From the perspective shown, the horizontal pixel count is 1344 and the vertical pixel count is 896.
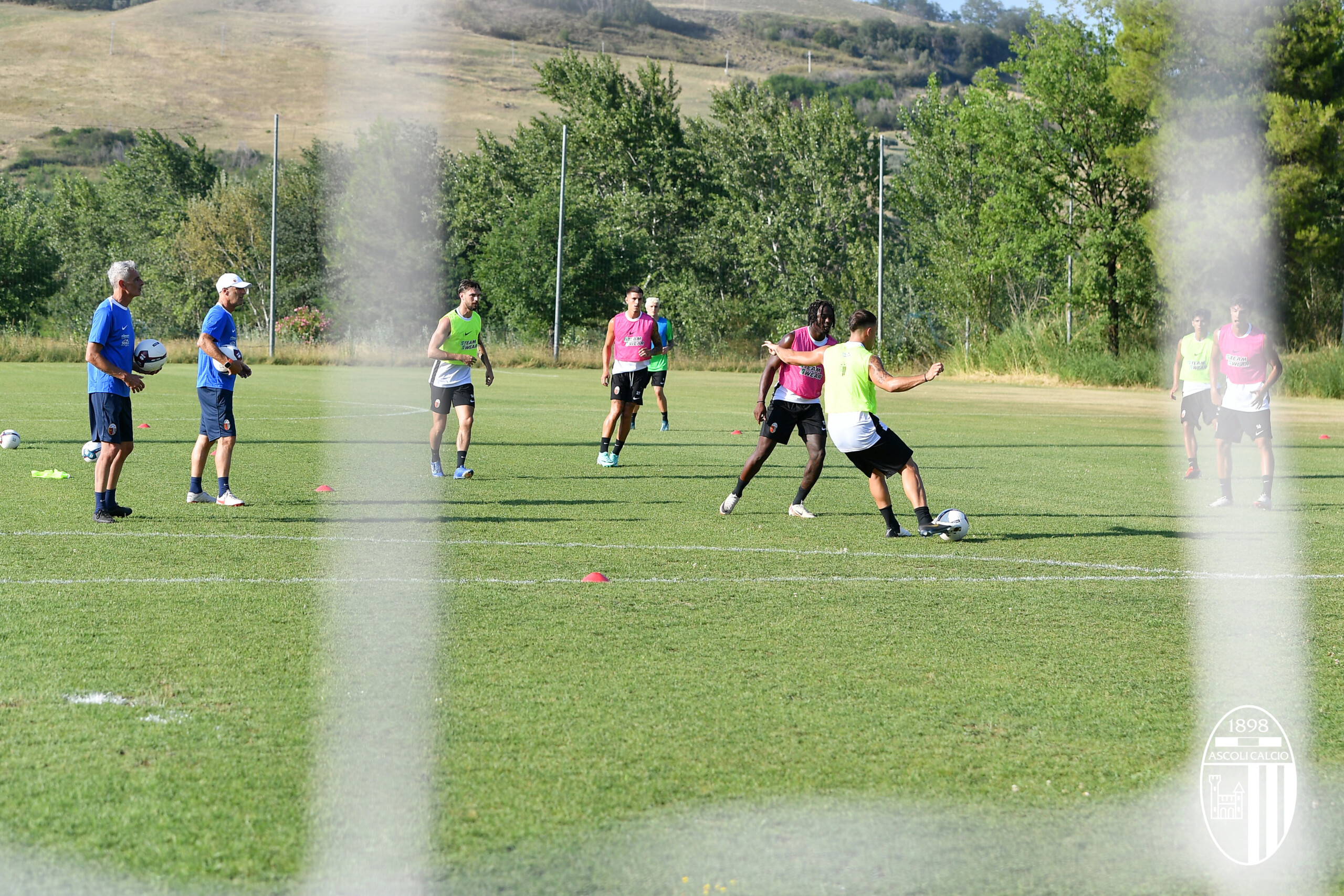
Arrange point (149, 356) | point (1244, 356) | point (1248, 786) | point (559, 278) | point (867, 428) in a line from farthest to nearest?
point (559, 278) < point (1244, 356) < point (149, 356) < point (867, 428) < point (1248, 786)

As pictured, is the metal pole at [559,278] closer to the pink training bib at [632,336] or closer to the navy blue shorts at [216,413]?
the pink training bib at [632,336]

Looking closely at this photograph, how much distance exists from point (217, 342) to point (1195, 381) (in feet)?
32.4

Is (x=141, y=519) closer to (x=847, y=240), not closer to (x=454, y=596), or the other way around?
(x=454, y=596)

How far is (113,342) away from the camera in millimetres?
9609

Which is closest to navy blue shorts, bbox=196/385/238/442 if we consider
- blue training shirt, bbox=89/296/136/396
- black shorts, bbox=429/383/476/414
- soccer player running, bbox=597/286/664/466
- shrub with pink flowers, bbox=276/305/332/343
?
blue training shirt, bbox=89/296/136/396

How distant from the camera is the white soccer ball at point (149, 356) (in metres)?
10.1

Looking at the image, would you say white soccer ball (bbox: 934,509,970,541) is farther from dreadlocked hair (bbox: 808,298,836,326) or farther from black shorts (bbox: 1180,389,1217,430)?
black shorts (bbox: 1180,389,1217,430)

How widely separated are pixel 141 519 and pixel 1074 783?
24.8ft

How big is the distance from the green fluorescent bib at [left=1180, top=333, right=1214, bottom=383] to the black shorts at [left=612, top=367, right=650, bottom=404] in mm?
5679

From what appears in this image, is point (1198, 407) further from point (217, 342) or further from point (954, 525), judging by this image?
point (217, 342)

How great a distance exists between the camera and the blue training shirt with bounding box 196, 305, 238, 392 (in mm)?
10523

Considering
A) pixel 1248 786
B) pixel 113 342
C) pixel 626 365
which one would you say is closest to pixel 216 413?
pixel 113 342

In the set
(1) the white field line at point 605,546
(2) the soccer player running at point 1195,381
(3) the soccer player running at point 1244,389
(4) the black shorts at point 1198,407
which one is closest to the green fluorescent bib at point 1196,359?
(2) the soccer player running at point 1195,381

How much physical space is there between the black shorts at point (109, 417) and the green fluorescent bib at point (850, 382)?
4884 mm
